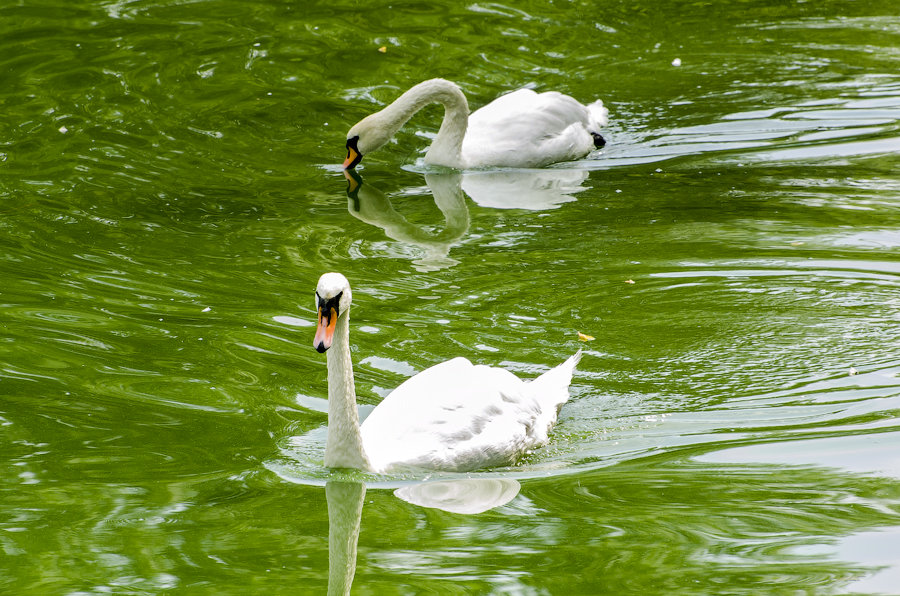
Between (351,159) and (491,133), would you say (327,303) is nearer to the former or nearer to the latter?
(351,159)

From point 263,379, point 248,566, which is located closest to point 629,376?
point 263,379

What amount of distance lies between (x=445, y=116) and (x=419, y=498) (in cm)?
631

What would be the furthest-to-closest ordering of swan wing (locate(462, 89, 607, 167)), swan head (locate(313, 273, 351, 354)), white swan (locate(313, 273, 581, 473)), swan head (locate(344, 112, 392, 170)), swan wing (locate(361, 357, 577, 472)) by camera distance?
1. swan wing (locate(462, 89, 607, 167))
2. swan head (locate(344, 112, 392, 170))
3. swan wing (locate(361, 357, 577, 472))
4. white swan (locate(313, 273, 581, 473))
5. swan head (locate(313, 273, 351, 354))

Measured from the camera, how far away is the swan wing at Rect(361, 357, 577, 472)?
6070 mm

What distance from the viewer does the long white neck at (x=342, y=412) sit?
5883 mm

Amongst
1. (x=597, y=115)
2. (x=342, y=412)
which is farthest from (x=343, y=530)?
(x=597, y=115)

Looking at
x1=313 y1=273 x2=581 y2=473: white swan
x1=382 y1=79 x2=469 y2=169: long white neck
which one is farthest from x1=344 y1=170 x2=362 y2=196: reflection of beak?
x1=313 y1=273 x2=581 y2=473: white swan

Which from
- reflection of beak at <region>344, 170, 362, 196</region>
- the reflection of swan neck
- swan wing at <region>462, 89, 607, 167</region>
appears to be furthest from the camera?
swan wing at <region>462, 89, 607, 167</region>

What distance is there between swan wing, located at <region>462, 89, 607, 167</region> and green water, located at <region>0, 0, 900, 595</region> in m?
0.22

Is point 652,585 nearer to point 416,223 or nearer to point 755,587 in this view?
point 755,587

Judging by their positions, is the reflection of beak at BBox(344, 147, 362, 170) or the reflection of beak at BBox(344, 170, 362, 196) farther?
the reflection of beak at BBox(344, 147, 362, 170)

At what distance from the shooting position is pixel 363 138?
451 inches

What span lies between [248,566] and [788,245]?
5245mm

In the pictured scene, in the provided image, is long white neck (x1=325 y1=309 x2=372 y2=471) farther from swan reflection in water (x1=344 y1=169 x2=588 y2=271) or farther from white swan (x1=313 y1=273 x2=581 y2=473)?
swan reflection in water (x1=344 y1=169 x2=588 y2=271)
